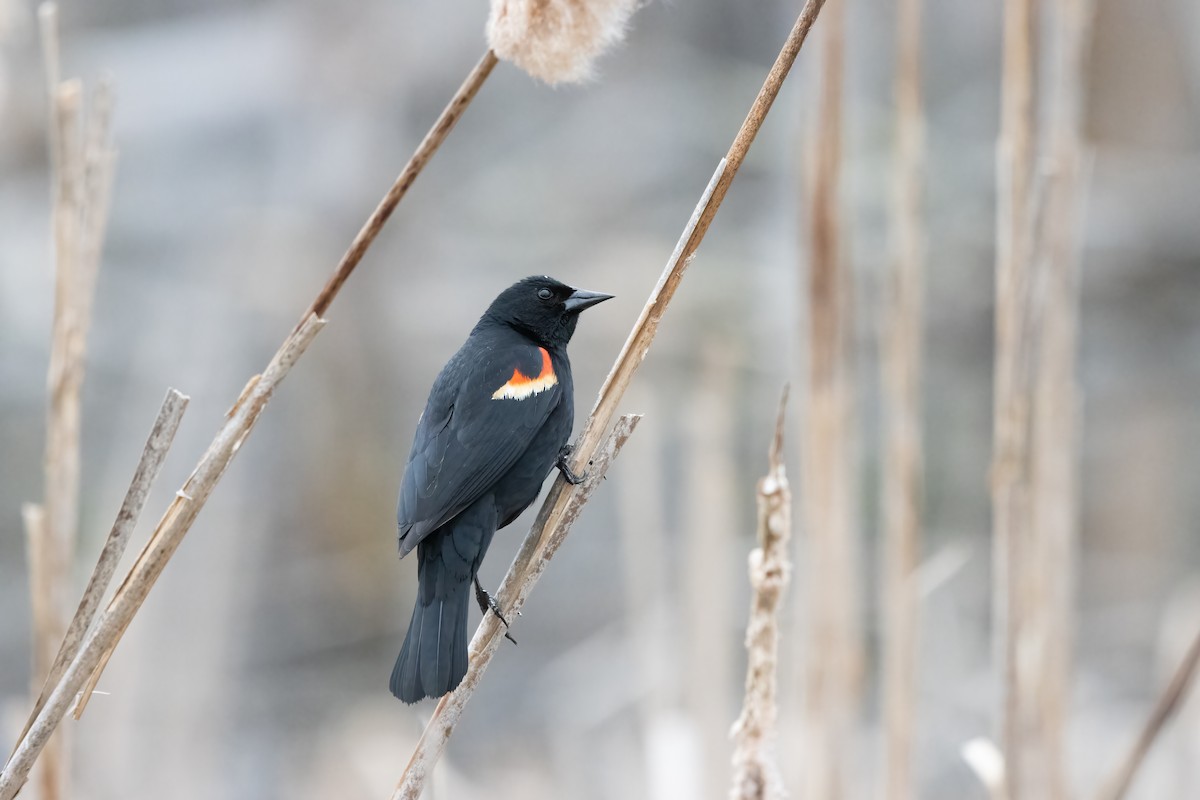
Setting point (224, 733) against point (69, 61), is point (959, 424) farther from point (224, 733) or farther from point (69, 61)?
point (69, 61)

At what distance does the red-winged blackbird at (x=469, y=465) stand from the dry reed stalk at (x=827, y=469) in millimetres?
364

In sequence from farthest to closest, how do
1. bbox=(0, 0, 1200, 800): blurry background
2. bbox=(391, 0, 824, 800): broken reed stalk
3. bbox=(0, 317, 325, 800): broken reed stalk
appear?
bbox=(0, 0, 1200, 800): blurry background, bbox=(391, 0, 824, 800): broken reed stalk, bbox=(0, 317, 325, 800): broken reed stalk

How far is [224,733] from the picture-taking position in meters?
4.89

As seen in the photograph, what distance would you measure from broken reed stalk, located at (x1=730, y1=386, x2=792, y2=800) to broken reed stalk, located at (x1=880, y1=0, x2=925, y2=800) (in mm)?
639

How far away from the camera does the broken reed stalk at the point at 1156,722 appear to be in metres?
1.43

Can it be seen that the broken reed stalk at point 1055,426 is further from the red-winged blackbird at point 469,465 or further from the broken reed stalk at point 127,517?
the broken reed stalk at point 127,517

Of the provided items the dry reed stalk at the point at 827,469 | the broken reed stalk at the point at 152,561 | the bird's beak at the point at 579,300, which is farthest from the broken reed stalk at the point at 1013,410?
the broken reed stalk at the point at 152,561

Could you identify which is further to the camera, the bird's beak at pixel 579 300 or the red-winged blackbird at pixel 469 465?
the bird's beak at pixel 579 300

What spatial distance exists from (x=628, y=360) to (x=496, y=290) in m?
4.82

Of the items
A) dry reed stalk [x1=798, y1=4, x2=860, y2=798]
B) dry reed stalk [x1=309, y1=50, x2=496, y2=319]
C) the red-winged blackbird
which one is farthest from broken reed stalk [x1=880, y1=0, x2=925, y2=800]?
dry reed stalk [x1=309, y1=50, x2=496, y2=319]

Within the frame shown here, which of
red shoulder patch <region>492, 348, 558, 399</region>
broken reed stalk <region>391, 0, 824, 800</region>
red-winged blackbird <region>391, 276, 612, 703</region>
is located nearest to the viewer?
broken reed stalk <region>391, 0, 824, 800</region>

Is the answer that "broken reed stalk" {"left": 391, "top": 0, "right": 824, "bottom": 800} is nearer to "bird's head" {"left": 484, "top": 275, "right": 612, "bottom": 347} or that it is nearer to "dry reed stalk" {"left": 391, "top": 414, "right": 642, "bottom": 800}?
"dry reed stalk" {"left": 391, "top": 414, "right": 642, "bottom": 800}

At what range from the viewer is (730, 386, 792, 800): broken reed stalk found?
4.07ft

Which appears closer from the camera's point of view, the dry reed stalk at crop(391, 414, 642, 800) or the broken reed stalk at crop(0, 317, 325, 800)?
the broken reed stalk at crop(0, 317, 325, 800)
